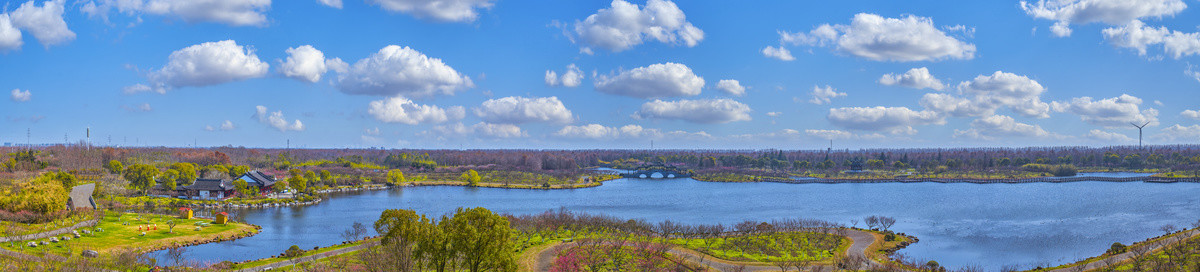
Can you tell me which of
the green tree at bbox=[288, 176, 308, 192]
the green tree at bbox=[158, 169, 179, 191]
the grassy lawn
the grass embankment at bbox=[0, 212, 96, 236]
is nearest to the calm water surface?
the green tree at bbox=[288, 176, 308, 192]

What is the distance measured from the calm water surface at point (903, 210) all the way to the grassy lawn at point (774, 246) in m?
5.42

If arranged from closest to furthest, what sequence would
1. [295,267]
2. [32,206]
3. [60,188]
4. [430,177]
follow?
[295,267]
[32,206]
[60,188]
[430,177]

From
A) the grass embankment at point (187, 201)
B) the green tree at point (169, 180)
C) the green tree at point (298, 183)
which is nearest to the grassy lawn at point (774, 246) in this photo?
the grass embankment at point (187, 201)

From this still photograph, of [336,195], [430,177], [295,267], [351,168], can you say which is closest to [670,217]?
[295,267]

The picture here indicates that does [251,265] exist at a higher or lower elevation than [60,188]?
lower

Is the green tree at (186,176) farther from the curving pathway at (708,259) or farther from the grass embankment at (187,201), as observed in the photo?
the curving pathway at (708,259)

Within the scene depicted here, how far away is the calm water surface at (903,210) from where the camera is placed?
4491 centimetres

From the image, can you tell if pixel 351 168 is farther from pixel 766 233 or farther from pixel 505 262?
pixel 505 262

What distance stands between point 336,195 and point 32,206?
137ft

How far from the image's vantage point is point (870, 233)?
48938 mm

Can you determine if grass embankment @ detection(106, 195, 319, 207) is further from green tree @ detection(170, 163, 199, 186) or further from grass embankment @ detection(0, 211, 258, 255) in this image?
grass embankment @ detection(0, 211, 258, 255)

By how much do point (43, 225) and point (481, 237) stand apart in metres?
34.7

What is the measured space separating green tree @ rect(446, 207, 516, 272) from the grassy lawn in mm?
15981

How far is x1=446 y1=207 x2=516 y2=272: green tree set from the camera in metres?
26.4
